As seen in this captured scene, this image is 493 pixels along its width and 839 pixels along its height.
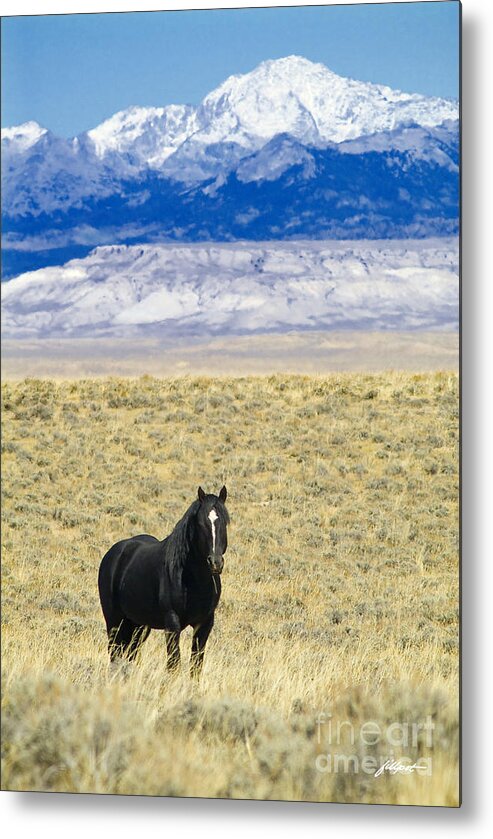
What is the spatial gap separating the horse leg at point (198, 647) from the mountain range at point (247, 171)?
10.6 feet

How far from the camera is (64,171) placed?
8.56 m

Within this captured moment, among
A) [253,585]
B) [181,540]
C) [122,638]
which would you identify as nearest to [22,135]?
[181,540]

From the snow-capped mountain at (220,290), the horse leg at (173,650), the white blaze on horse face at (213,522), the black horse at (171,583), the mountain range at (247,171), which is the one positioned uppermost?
the mountain range at (247,171)

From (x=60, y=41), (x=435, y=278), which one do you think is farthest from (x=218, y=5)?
(x=435, y=278)

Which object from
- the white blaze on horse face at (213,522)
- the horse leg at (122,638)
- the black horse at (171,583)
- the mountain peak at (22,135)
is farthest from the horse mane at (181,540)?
the mountain peak at (22,135)

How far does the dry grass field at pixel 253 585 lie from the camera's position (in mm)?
6859

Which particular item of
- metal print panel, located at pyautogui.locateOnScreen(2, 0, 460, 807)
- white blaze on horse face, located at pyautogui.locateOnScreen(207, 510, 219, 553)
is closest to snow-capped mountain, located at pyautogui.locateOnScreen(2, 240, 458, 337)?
→ metal print panel, located at pyautogui.locateOnScreen(2, 0, 460, 807)

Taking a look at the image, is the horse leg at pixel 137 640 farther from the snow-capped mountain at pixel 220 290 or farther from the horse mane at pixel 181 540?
the snow-capped mountain at pixel 220 290

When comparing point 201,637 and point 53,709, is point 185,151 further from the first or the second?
point 53,709

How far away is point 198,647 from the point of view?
25.3 feet

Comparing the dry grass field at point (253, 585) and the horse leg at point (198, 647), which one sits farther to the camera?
the horse leg at point (198, 647)

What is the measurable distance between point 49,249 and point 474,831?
555 cm

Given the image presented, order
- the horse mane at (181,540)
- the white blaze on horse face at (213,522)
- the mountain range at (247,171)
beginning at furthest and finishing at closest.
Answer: the mountain range at (247,171)
the horse mane at (181,540)
the white blaze on horse face at (213,522)

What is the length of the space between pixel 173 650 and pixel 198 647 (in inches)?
7.5
